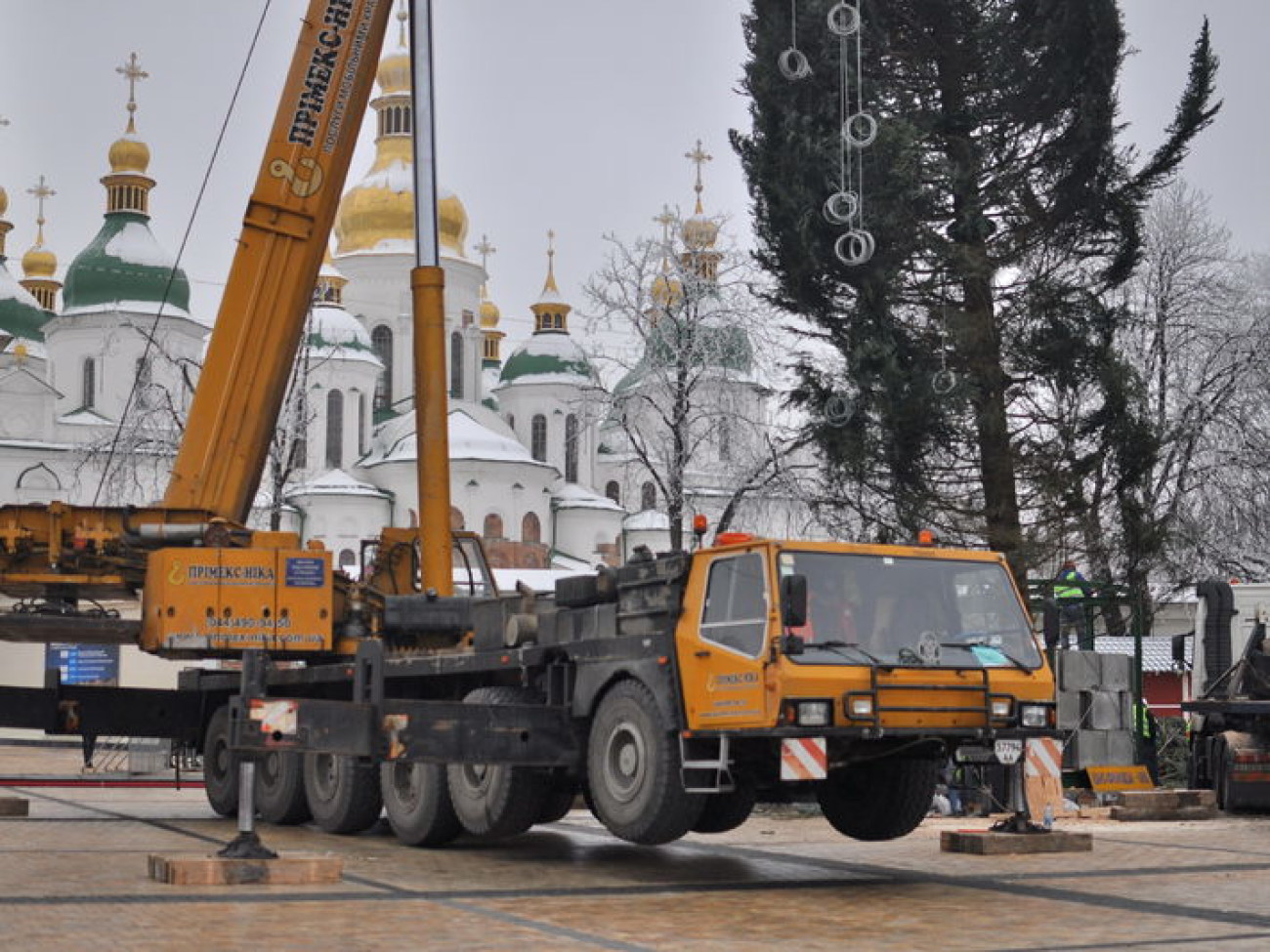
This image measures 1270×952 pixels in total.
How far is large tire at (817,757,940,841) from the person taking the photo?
1433 cm

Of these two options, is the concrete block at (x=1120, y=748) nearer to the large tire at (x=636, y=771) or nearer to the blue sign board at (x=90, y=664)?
the large tire at (x=636, y=771)

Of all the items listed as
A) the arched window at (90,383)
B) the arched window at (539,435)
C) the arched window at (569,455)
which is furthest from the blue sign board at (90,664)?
the arched window at (539,435)

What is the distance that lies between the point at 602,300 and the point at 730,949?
38648 millimetres

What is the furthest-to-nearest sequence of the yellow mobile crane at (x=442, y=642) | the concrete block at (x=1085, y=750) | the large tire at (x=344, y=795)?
the concrete block at (x=1085, y=750), the large tire at (x=344, y=795), the yellow mobile crane at (x=442, y=642)

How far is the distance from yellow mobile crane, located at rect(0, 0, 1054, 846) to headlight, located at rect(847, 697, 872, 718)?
0.03 meters

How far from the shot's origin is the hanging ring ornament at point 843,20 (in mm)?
25484

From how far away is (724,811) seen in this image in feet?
46.6

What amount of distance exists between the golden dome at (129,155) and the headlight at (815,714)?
8073 centimetres

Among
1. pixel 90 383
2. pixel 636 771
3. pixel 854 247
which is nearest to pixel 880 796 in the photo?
pixel 636 771

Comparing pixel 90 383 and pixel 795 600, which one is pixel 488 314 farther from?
pixel 795 600

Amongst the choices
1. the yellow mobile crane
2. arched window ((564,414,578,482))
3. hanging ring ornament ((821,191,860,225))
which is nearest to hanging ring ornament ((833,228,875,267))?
hanging ring ornament ((821,191,860,225))

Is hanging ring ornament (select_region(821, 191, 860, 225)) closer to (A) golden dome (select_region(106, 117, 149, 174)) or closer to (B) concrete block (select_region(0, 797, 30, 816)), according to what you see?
(B) concrete block (select_region(0, 797, 30, 816))

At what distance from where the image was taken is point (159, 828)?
18641 millimetres

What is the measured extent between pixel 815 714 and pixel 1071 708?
1118cm
